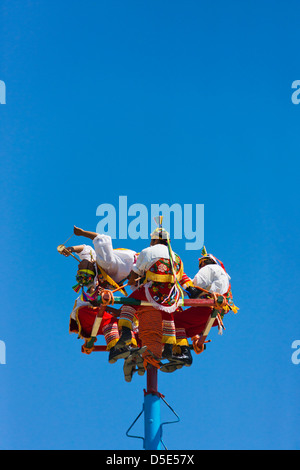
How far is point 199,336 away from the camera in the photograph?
23.5m

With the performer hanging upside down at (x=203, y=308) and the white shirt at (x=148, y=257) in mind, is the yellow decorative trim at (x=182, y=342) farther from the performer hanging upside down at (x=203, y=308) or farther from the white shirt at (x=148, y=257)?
the white shirt at (x=148, y=257)

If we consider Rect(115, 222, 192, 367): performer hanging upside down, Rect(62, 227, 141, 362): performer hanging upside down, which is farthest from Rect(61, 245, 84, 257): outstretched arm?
Rect(115, 222, 192, 367): performer hanging upside down

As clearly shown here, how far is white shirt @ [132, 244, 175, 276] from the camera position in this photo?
21.7 metres

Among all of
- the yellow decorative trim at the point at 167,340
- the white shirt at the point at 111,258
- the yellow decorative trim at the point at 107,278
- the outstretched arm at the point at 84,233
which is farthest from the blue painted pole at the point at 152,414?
the outstretched arm at the point at 84,233

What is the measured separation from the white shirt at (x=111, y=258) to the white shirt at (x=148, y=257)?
61 centimetres

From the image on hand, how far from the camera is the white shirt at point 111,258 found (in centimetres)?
2217

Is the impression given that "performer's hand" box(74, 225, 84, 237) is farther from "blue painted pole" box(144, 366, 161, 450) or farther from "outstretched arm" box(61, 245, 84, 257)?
"blue painted pole" box(144, 366, 161, 450)

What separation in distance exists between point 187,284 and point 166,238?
1.23 metres

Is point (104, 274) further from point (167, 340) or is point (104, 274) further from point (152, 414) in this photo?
point (152, 414)

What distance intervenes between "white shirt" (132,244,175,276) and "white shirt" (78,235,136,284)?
613 millimetres
